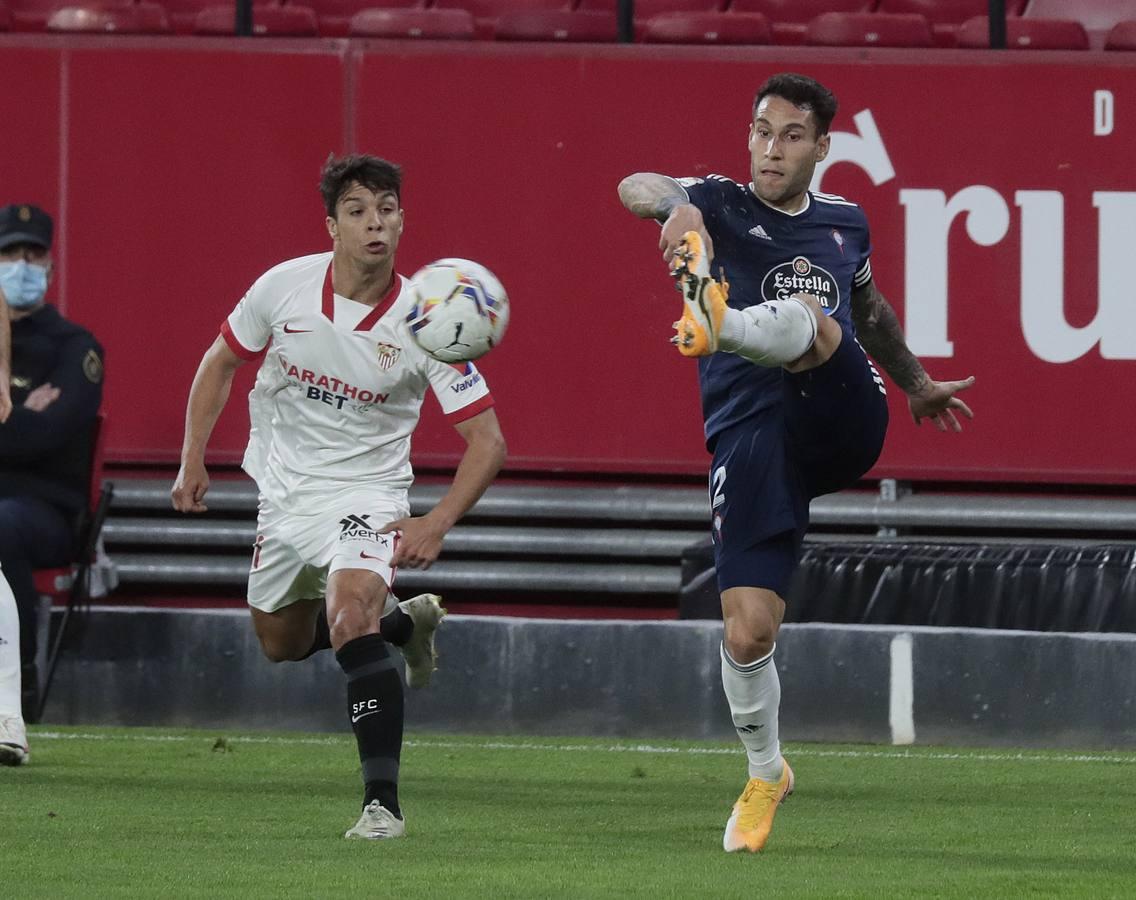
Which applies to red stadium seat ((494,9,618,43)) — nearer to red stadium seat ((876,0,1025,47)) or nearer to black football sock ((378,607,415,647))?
red stadium seat ((876,0,1025,47))

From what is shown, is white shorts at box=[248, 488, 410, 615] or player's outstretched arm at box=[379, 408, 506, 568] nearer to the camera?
player's outstretched arm at box=[379, 408, 506, 568]

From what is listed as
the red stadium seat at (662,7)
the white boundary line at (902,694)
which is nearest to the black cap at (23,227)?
the red stadium seat at (662,7)

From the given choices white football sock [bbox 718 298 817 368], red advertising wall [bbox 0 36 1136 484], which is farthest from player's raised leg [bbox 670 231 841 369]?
red advertising wall [bbox 0 36 1136 484]

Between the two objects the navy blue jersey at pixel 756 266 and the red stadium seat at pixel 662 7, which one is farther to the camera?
the red stadium seat at pixel 662 7

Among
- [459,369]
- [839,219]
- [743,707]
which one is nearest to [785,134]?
[839,219]

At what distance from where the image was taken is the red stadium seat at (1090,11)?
1188 cm

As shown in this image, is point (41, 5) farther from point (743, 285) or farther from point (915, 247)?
point (743, 285)

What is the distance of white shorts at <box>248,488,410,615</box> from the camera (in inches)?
258

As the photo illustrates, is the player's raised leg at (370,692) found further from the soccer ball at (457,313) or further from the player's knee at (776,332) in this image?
the player's knee at (776,332)

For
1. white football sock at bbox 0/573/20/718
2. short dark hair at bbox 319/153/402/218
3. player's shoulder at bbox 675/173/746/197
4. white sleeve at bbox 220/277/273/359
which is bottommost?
white football sock at bbox 0/573/20/718

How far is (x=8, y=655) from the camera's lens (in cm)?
806

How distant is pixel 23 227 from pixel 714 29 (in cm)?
367

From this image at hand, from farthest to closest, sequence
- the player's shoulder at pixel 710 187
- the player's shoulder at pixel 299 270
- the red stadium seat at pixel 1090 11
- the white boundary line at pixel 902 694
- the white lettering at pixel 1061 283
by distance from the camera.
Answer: the red stadium seat at pixel 1090 11 < the white lettering at pixel 1061 283 < the white boundary line at pixel 902 694 < the player's shoulder at pixel 299 270 < the player's shoulder at pixel 710 187

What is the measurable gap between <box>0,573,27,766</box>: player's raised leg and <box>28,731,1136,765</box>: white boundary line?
1223 mm
